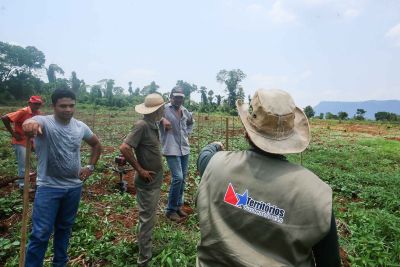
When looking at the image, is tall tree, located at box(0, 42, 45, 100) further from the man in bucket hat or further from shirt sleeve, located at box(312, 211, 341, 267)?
shirt sleeve, located at box(312, 211, 341, 267)

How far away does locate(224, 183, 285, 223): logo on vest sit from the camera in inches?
50.9

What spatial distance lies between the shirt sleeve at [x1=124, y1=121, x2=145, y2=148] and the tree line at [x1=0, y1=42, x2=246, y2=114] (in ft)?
95.5

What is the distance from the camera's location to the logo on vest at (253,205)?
1.29 meters

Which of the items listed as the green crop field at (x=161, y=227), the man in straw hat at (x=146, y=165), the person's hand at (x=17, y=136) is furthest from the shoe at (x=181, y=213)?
the person's hand at (x=17, y=136)

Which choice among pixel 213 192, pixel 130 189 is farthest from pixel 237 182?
pixel 130 189

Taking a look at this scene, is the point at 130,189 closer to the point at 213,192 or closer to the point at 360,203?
the point at 360,203

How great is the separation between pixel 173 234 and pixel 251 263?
302 cm

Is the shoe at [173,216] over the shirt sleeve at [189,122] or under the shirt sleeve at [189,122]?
under

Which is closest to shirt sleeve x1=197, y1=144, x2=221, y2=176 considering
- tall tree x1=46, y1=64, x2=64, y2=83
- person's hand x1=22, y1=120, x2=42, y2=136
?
person's hand x1=22, y1=120, x2=42, y2=136

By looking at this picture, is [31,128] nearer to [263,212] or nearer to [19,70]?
[263,212]

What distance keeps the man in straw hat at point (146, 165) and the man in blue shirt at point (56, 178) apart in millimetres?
528

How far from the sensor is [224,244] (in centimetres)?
137

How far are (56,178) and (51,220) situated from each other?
0.39m

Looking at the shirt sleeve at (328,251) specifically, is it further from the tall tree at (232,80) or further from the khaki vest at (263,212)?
the tall tree at (232,80)
